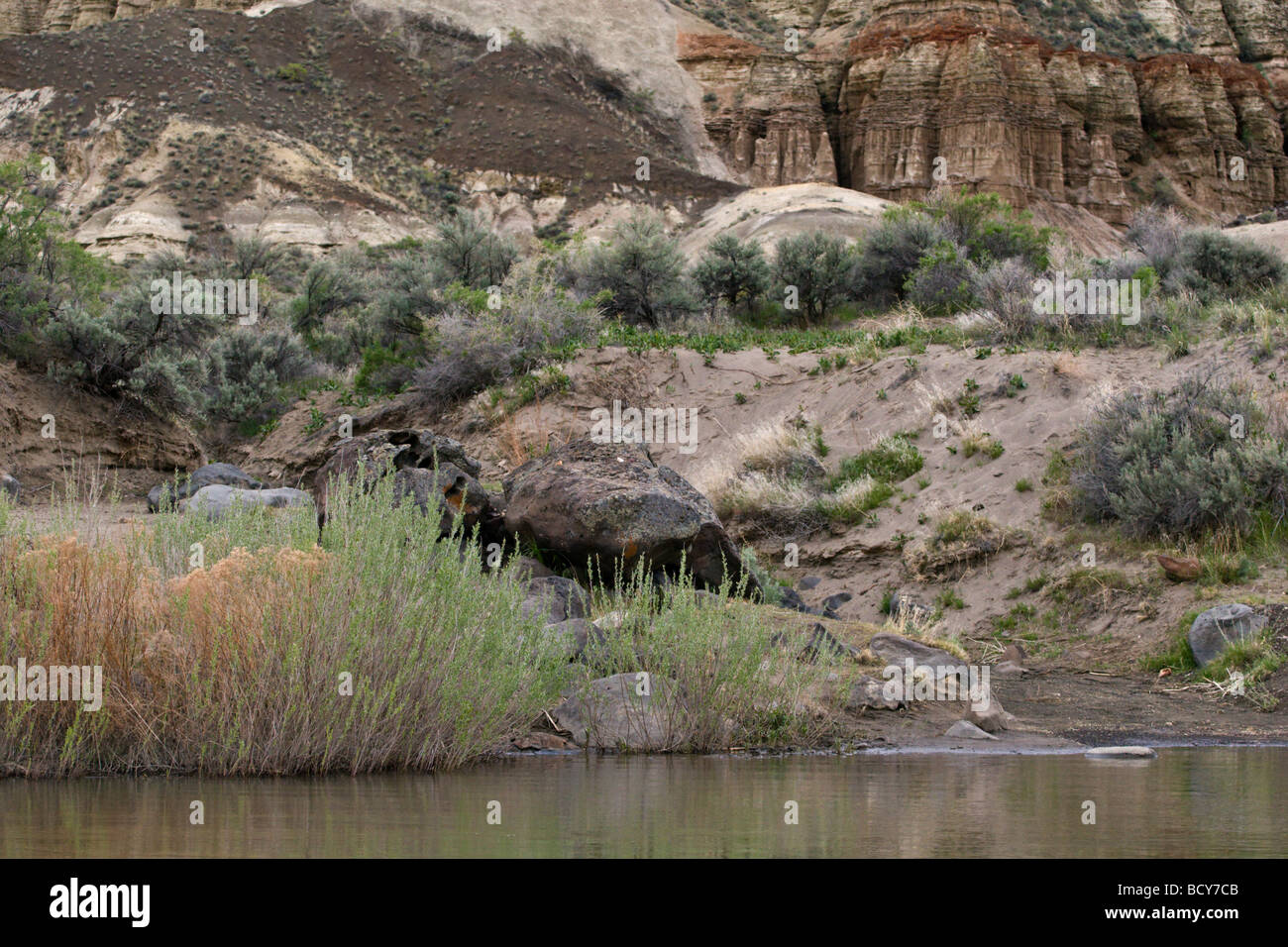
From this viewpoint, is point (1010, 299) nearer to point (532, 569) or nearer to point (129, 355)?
point (532, 569)

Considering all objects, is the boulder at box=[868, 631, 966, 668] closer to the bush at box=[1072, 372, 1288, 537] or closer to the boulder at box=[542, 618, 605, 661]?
the boulder at box=[542, 618, 605, 661]

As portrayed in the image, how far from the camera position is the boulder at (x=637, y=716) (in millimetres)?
7680

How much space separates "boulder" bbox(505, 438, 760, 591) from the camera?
1104cm

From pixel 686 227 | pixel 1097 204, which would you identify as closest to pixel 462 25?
pixel 686 227

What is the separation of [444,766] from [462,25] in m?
77.5

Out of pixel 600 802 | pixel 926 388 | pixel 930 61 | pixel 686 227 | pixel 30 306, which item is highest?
Answer: pixel 930 61

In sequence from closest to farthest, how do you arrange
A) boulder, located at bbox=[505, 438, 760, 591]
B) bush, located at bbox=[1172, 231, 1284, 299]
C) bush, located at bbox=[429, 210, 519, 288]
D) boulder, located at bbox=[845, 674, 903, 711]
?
boulder, located at bbox=[845, 674, 903, 711] → boulder, located at bbox=[505, 438, 760, 591] → bush, located at bbox=[1172, 231, 1284, 299] → bush, located at bbox=[429, 210, 519, 288]

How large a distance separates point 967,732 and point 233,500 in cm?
480

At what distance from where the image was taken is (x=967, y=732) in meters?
8.49

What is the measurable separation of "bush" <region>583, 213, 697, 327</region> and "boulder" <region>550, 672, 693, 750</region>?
17802 millimetres

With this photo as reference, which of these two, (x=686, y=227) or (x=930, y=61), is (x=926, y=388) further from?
(x=930, y=61)

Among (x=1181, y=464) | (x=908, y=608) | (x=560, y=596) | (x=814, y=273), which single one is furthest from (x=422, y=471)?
(x=814, y=273)

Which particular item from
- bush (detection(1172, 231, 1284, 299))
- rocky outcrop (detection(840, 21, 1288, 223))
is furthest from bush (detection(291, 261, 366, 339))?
rocky outcrop (detection(840, 21, 1288, 223))

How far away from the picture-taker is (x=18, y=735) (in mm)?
6348
